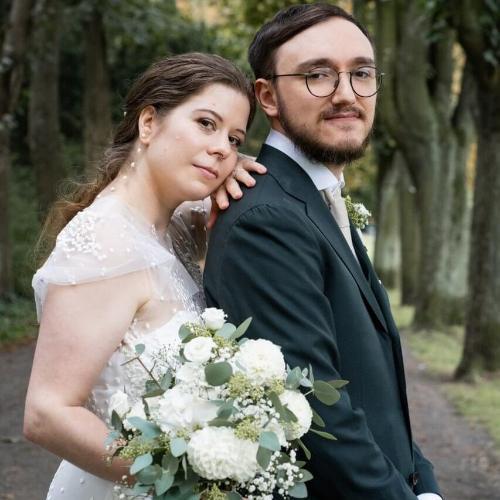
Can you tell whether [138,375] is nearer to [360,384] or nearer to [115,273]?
[115,273]

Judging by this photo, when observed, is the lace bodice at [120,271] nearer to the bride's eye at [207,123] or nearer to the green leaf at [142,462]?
the bride's eye at [207,123]

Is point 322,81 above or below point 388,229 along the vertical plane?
above

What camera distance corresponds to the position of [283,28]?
A: 3.23 metres

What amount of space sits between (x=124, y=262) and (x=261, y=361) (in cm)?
77

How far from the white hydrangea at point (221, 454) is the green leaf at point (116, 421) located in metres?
0.28

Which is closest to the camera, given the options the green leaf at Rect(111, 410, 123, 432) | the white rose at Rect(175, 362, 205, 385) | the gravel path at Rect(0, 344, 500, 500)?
the white rose at Rect(175, 362, 205, 385)

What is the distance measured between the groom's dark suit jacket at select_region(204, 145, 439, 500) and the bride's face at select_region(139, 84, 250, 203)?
6.8 inches

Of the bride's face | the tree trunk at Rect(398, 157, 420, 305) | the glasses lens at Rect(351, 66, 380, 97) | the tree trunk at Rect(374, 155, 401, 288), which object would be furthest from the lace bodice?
the tree trunk at Rect(374, 155, 401, 288)

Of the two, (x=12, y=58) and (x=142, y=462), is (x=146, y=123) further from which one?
(x=12, y=58)

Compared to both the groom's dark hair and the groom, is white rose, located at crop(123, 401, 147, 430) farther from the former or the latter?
the groom's dark hair

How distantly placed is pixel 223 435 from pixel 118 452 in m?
0.43

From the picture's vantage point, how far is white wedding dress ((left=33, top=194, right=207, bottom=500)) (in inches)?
121

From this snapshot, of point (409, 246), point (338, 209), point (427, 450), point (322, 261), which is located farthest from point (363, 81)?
point (409, 246)

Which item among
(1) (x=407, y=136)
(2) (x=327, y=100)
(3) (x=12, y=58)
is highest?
(2) (x=327, y=100)
